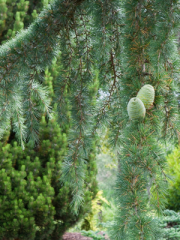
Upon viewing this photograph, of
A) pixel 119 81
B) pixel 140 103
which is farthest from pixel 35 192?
pixel 140 103

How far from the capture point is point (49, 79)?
2.71 m

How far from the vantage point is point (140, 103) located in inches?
24.6

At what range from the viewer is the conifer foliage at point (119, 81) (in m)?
0.59

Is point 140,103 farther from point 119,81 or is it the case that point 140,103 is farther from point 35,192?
point 35,192

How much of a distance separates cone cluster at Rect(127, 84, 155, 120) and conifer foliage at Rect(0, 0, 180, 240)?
16 mm

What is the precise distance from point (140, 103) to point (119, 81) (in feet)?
1.25

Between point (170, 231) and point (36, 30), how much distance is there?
75.5 inches

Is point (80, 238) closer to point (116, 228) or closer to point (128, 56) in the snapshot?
point (116, 228)

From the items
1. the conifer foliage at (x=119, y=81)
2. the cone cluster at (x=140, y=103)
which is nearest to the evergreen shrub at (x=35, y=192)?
the conifer foliage at (x=119, y=81)

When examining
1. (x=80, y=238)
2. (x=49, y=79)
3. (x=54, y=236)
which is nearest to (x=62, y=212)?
(x=54, y=236)

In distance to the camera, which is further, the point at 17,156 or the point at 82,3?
the point at 17,156

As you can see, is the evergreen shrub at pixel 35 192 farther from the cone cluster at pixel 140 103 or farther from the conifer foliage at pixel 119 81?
the cone cluster at pixel 140 103

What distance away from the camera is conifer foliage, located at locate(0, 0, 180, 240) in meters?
0.59

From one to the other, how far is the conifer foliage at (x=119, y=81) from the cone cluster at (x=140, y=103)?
2 cm
